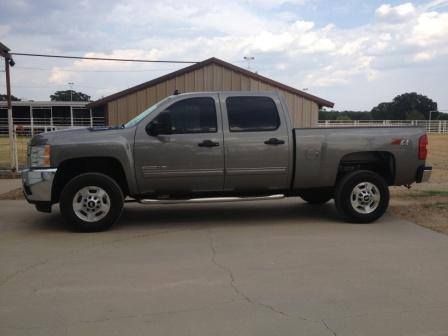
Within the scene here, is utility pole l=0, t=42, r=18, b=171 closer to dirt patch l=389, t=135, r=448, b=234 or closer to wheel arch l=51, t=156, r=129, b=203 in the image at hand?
wheel arch l=51, t=156, r=129, b=203

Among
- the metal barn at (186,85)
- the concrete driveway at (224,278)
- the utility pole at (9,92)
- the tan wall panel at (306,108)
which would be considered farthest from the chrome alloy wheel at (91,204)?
the tan wall panel at (306,108)

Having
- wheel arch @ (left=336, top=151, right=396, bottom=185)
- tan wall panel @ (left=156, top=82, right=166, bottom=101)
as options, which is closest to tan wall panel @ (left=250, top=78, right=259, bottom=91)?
tan wall panel @ (left=156, top=82, right=166, bottom=101)

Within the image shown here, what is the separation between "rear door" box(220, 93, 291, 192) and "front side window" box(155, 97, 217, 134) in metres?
0.19

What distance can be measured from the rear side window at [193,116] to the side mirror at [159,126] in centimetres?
9

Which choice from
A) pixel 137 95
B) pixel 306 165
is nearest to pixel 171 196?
pixel 306 165

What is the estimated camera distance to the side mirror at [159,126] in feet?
23.4

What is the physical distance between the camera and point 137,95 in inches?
723

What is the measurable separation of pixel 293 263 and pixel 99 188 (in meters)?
2.99

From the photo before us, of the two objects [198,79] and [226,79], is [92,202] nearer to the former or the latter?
[198,79]

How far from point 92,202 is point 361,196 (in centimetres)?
396

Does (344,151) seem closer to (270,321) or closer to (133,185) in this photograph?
(133,185)

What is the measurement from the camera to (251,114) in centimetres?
752

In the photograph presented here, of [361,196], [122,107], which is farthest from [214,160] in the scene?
[122,107]

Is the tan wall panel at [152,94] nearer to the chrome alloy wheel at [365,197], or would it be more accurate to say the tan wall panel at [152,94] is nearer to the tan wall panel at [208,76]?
the tan wall panel at [208,76]
